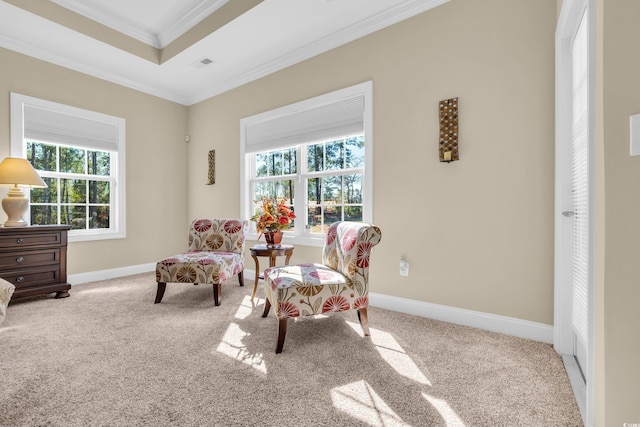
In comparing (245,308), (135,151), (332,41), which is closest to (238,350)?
(245,308)

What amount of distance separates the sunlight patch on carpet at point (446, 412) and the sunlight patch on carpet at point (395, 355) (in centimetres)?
14

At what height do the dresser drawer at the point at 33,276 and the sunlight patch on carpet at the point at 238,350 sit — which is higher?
the dresser drawer at the point at 33,276

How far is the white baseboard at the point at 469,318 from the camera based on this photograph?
2.16 m

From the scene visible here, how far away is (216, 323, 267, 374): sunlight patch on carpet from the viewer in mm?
1809

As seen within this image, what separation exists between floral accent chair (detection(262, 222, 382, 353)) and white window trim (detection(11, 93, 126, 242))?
9.72 feet

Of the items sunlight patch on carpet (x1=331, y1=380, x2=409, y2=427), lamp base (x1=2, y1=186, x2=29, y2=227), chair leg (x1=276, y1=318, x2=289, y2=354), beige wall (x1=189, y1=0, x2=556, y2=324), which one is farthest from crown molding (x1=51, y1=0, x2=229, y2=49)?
sunlight patch on carpet (x1=331, y1=380, x2=409, y2=427)

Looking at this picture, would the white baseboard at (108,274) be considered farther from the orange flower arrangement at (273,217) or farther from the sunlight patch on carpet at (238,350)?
the sunlight patch on carpet at (238,350)

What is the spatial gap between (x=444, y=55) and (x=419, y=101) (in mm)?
393

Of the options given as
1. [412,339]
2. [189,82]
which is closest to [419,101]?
[412,339]

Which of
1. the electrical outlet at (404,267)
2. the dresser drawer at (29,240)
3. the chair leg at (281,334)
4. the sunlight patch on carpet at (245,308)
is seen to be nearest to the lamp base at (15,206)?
the dresser drawer at (29,240)

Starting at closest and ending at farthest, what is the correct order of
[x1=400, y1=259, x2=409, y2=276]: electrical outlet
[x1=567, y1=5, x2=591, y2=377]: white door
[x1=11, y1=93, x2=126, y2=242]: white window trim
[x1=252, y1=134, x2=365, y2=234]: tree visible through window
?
1. [x1=567, y1=5, x2=591, y2=377]: white door
2. [x1=400, y1=259, x2=409, y2=276]: electrical outlet
3. [x1=252, y1=134, x2=365, y2=234]: tree visible through window
4. [x1=11, y1=93, x2=126, y2=242]: white window trim

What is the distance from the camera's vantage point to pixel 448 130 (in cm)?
249

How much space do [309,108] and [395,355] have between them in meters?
2.64

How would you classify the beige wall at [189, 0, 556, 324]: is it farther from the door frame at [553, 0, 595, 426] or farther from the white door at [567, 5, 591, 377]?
the white door at [567, 5, 591, 377]
